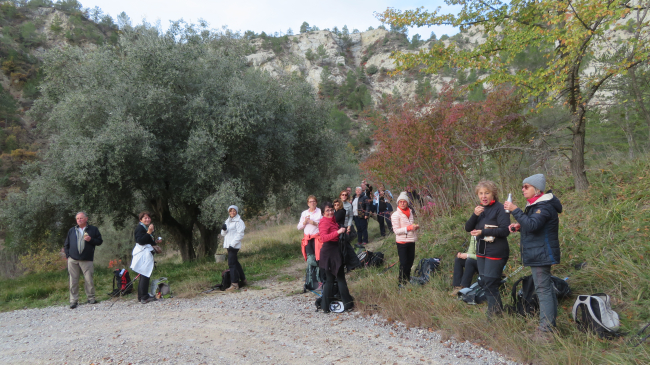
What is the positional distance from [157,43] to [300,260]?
757 cm

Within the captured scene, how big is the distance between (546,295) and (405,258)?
240cm

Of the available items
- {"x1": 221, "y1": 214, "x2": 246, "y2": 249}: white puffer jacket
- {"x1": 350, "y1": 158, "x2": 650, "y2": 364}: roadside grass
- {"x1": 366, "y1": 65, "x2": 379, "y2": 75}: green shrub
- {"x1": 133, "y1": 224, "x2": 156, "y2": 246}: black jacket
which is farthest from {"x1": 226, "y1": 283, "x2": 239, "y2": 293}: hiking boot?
{"x1": 366, "y1": 65, "x2": 379, "y2": 75}: green shrub

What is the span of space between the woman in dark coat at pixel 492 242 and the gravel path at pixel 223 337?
2.25 feet

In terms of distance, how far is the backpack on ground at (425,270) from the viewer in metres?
6.05

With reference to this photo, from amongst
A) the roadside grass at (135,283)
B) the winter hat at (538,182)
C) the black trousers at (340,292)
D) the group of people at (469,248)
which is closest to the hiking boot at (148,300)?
the group of people at (469,248)

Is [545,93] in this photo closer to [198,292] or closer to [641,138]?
[198,292]

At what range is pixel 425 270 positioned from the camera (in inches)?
246

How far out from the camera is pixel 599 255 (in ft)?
16.5

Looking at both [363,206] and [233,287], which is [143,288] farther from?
[363,206]

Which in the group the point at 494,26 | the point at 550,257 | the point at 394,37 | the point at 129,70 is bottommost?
the point at 550,257

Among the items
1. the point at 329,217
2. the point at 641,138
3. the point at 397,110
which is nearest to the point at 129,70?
the point at 397,110

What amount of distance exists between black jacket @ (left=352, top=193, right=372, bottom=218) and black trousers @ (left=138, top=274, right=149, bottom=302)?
612cm

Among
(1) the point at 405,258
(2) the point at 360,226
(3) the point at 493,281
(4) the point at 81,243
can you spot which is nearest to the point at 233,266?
(4) the point at 81,243

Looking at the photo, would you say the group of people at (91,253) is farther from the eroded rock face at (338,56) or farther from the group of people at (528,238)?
the eroded rock face at (338,56)
